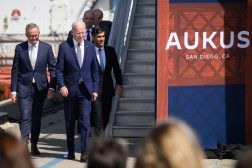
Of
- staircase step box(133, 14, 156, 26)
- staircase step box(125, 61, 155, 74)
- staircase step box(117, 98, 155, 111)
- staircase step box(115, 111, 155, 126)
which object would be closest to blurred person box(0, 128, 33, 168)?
staircase step box(115, 111, 155, 126)

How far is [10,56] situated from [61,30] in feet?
8.57

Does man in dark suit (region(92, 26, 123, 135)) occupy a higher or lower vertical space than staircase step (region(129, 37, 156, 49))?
lower

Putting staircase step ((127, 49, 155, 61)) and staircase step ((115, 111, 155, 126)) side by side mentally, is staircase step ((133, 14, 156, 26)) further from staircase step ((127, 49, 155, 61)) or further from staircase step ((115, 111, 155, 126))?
staircase step ((115, 111, 155, 126))

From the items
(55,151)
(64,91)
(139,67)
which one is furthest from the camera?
(139,67)

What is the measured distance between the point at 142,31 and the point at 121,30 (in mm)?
732

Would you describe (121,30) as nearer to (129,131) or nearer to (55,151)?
(129,131)

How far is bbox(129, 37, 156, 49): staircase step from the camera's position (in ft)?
41.9

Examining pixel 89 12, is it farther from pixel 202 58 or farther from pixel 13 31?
pixel 13 31

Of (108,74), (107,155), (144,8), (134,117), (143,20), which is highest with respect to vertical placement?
(144,8)

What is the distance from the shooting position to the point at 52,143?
10.9 m

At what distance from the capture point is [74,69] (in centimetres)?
902

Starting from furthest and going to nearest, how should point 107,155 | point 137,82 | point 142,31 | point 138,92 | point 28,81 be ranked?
point 142,31 < point 137,82 < point 138,92 < point 28,81 < point 107,155

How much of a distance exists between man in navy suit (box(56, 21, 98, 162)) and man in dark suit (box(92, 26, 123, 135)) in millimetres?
269

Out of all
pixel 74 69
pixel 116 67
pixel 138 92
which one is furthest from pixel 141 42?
pixel 74 69
